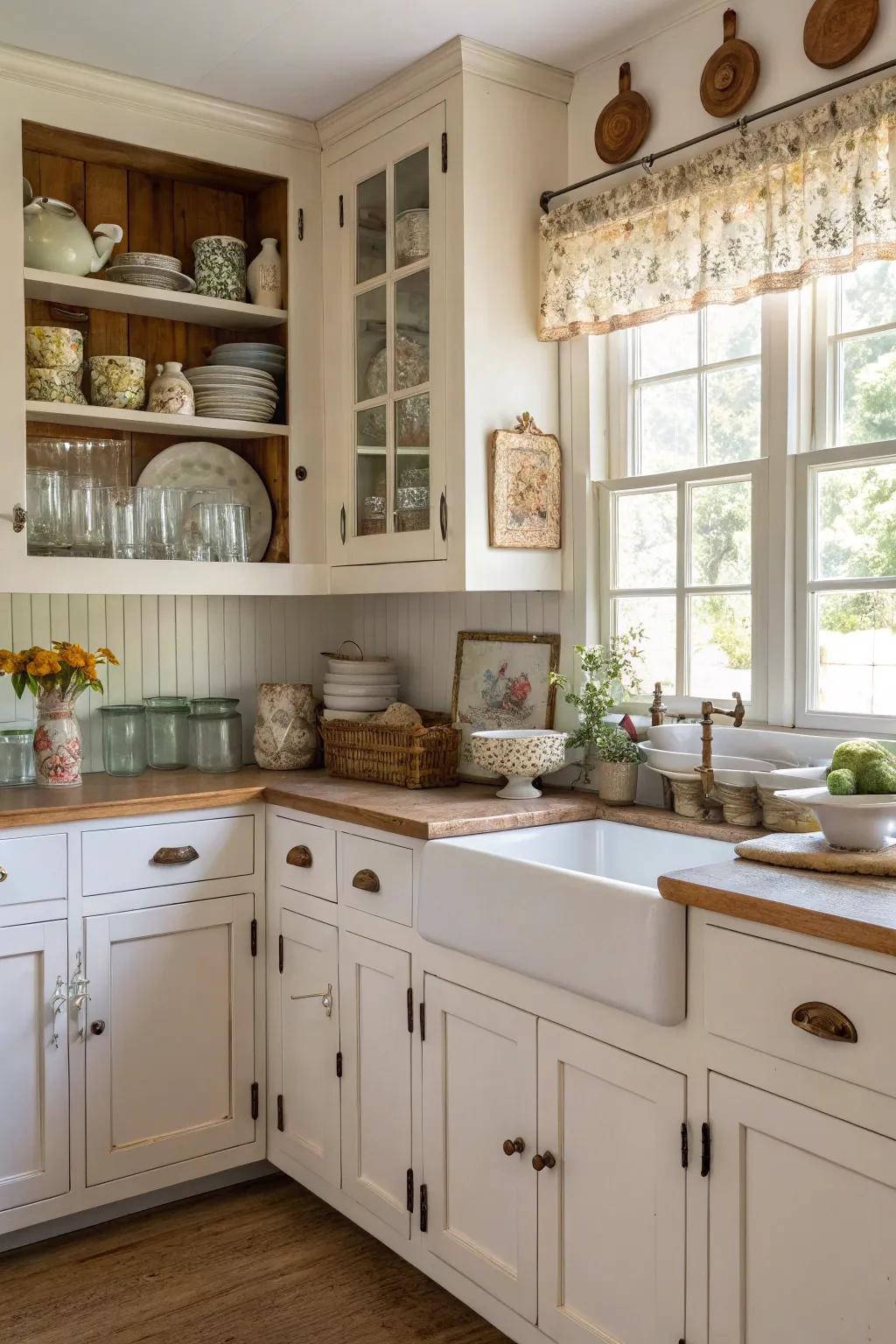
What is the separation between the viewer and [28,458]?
110 inches

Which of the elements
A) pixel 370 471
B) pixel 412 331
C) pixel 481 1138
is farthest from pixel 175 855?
pixel 412 331

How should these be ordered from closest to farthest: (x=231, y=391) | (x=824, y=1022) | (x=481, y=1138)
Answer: (x=824, y=1022), (x=481, y=1138), (x=231, y=391)

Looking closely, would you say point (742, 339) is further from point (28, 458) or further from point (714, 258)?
point (28, 458)

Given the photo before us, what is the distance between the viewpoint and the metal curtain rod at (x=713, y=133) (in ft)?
6.81

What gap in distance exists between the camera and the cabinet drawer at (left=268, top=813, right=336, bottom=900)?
99.7 inches

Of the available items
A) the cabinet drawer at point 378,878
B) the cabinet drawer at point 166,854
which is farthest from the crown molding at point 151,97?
the cabinet drawer at point 378,878

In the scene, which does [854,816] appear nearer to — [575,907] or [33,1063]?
[575,907]

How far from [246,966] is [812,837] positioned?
1.40 m

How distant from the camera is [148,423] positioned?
9.47 feet

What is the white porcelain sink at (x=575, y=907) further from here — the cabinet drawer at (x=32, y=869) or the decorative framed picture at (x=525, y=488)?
the cabinet drawer at (x=32, y=869)

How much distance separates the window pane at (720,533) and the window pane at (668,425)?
0.34 ft

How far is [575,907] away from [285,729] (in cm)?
140

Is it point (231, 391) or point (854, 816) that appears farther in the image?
point (231, 391)

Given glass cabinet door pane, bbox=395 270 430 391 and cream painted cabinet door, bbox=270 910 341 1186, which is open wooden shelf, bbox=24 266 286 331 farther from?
cream painted cabinet door, bbox=270 910 341 1186
